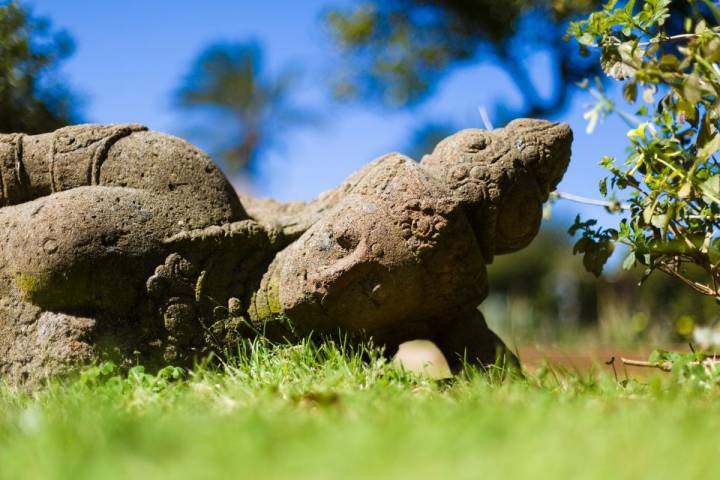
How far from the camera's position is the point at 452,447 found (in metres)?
1.63

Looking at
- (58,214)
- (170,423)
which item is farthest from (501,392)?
(58,214)

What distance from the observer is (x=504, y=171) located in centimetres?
343

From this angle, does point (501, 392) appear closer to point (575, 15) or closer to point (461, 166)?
point (461, 166)

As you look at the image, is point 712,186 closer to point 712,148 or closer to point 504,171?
point 712,148

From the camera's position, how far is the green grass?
154 centimetres

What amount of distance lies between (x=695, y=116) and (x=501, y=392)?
1.60 meters

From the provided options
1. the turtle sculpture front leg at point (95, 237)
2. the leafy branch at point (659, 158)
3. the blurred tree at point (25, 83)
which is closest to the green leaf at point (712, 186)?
the leafy branch at point (659, 158)

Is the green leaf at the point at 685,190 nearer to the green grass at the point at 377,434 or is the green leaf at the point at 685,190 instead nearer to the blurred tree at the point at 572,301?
the green grass at the point at 377,434

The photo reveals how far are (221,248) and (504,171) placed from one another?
1373mm

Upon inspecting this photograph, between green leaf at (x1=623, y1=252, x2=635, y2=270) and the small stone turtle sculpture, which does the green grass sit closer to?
the small stone turtle sculpture

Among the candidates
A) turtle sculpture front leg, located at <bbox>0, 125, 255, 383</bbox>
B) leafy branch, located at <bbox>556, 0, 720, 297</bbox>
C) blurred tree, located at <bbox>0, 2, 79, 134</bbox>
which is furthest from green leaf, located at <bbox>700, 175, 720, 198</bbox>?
blurred tree, located at <bbox>0, 2, 79, 134</bbox>

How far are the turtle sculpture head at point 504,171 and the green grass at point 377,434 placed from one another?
37.2 inches

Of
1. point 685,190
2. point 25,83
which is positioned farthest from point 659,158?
point 25,83

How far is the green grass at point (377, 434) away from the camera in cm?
154
